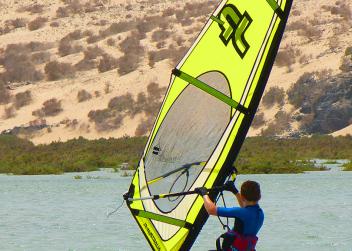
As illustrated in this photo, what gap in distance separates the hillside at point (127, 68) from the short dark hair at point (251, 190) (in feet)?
111

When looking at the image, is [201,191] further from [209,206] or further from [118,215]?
[118,215]

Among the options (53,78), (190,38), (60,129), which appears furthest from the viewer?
(190,38)

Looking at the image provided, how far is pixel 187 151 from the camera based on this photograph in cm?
943

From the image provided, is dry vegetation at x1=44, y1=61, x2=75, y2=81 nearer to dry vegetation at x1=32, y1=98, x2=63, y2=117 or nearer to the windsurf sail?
dry vegetation at x1=32, y1=98, x2=63, y2=117

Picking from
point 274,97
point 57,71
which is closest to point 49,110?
point 57,71

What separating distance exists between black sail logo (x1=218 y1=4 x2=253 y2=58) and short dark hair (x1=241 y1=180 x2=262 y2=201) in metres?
1.56

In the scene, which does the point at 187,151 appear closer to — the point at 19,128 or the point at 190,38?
the point at 19,128

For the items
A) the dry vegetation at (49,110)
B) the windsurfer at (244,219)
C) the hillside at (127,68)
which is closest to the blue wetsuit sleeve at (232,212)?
the windsurfer at (244,219)

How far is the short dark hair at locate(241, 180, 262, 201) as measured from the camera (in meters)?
7.80

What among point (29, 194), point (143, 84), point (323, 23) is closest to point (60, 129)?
point (143, 84)

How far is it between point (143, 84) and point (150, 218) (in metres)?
43.1

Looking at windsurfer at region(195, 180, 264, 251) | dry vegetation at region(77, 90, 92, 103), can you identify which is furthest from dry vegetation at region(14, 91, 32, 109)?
windsurfer at region(195, 180, 264, 251)

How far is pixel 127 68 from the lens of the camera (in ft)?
181

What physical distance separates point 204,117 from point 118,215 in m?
11.9
